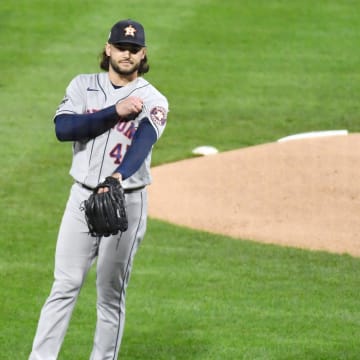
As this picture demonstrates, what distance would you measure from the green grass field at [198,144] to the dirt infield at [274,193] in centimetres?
42

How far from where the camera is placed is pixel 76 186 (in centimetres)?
711

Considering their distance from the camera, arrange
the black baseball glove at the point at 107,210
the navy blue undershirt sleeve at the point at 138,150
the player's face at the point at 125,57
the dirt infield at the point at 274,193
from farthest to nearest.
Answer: the dirt infield at the point at 274,193, the player's face at the point at 125,57, the navy blue undershirt sleeve at the point at 138,150, the black baseball glove at the point at 107,210

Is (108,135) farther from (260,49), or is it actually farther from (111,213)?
(260,49)

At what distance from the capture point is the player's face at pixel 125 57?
7.04 metres

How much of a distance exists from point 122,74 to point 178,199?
17.5 ft

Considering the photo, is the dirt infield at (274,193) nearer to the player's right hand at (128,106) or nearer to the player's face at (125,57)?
the player's face at (125,57)

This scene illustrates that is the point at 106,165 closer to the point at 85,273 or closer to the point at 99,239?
the point at 99,239

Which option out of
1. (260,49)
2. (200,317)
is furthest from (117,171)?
(260,49)

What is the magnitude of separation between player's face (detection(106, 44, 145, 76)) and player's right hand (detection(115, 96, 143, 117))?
0.25 meters

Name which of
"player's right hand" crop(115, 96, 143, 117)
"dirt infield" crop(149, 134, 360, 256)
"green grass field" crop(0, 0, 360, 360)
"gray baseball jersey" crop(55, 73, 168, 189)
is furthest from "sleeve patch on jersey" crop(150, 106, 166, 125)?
"dirt infield" crop(149, 134, 360, 256)

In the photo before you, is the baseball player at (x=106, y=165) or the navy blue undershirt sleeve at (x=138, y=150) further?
the baseball player at (x=106, y=165)

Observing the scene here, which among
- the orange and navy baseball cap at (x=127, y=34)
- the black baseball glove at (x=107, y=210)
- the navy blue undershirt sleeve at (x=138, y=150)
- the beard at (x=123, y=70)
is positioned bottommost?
the black baseball glove at (x=107, y=210)

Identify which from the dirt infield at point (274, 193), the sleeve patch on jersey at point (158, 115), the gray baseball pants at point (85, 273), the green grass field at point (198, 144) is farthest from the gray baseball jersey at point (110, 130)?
the dirt infield at point (274, 193)

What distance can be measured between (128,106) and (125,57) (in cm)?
34
